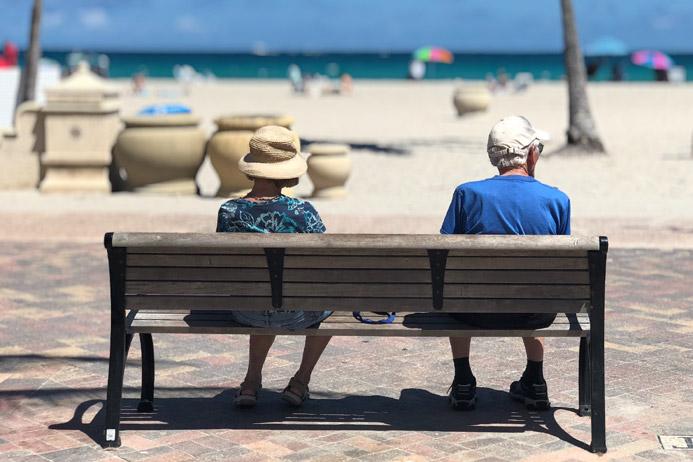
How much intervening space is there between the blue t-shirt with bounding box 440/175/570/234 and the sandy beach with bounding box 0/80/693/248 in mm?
5831

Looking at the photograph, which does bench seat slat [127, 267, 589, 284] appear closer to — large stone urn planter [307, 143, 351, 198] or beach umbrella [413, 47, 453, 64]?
large stone urn planter [307, 143, 351, 198]

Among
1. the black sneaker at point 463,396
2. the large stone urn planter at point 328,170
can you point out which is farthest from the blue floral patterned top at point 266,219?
the large stone urn planter at point 328,170

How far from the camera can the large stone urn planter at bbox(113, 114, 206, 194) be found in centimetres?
1502

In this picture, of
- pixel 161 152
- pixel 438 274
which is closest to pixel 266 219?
pixel 438 274

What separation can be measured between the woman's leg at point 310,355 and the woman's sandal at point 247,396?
0.20 meters

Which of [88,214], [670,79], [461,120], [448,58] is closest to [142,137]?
[88,214]

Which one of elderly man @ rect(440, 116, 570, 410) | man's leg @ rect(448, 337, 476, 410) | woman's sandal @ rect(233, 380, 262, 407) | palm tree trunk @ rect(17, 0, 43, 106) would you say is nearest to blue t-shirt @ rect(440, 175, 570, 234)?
elderly man @ rect(440, 116, 570, 410)

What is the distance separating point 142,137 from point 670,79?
58256 millimetres

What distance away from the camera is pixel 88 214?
44.7 ft

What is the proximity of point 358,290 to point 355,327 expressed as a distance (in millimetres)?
210

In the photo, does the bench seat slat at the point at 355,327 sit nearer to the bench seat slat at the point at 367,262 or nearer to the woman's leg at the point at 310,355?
the bench seat slat at the point at 367,262

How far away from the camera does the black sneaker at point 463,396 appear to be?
5770mm

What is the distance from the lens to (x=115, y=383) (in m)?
5.29

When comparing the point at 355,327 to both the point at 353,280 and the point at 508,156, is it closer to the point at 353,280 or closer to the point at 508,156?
the point at 353,280
